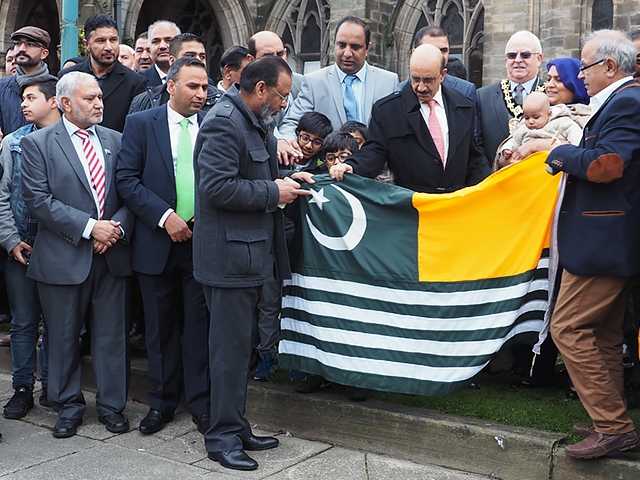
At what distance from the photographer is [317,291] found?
5703 millimetres

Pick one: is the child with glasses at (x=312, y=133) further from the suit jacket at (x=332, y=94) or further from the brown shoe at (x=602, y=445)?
the brown shoe at (x=602, y=445)

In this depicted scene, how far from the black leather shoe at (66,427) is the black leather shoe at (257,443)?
1.26m

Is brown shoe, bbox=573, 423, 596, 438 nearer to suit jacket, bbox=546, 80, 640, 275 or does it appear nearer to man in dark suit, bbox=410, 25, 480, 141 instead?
suit jacket, bbox=546, 80, 640, 275

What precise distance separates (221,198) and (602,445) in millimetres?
2478

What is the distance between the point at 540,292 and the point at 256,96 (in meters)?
2.07

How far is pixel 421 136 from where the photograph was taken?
5734 millimetres

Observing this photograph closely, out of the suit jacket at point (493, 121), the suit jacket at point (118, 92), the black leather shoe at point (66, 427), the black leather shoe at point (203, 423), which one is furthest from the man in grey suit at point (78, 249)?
the suit jacket at point (493, 121)

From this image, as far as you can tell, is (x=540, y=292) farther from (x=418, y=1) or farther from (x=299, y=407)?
(x=418, y=1)

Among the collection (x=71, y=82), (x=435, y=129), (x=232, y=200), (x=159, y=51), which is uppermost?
(x=159, y=51)

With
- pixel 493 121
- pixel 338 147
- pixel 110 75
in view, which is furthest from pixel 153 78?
pixel 493 121

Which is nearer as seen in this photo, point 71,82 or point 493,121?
point 71,82

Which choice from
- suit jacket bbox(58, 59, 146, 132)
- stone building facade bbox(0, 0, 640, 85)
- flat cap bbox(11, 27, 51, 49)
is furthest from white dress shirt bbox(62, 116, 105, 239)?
stone building facade bbox(0, 0, 640, 85)

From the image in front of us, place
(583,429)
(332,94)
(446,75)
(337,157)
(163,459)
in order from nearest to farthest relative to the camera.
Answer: (583,429)
(163,459)
(337,157)
(332,94)
(446,75)

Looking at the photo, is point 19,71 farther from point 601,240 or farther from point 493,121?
point 601,240
